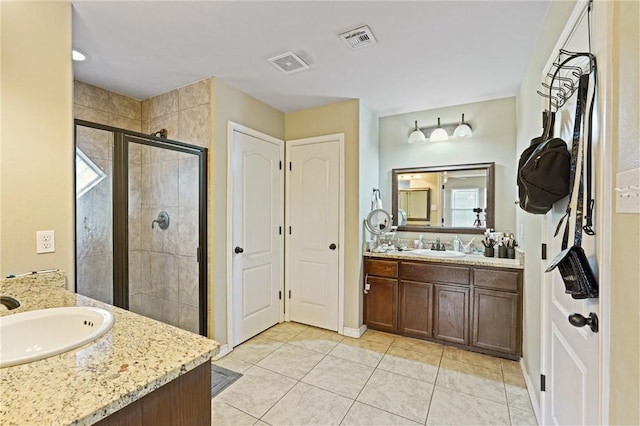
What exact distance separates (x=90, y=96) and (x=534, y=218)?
3874 mm

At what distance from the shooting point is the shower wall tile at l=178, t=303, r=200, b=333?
2619mm

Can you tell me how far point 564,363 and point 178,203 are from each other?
2.91 meters

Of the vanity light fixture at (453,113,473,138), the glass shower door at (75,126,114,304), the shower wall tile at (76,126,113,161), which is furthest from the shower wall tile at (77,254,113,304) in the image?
the vanity light fixture at (453,113,473,138)

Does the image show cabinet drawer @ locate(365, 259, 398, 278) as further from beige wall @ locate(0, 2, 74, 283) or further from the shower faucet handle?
beige wall @ locate(0, 2, 74, 283)

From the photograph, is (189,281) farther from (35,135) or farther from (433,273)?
(433,273)

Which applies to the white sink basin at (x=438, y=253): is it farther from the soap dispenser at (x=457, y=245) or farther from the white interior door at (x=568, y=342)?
the white interior door at (x=568, y=342)

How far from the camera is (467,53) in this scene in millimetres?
2182

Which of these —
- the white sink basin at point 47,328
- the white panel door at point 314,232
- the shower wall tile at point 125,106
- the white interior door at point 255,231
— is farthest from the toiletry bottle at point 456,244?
the shower wall tile at point 125,106

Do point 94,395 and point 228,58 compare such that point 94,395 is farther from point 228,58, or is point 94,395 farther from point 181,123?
point 181,123

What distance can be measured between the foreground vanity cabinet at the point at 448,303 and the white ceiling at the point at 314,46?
174 centimetres

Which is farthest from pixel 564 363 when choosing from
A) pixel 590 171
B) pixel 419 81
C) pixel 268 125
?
pixel 268 125

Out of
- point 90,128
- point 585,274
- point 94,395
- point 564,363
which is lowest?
point 564,363

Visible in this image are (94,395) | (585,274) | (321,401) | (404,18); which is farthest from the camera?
(321,401)

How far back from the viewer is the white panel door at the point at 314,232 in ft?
10.5
